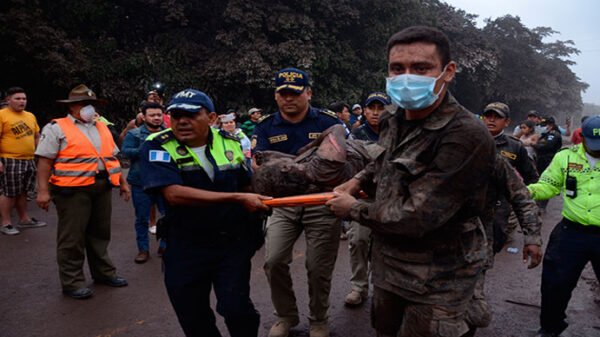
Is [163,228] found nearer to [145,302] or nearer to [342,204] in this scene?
[342,204]

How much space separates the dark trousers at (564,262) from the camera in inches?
138

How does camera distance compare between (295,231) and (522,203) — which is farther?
(295,231)

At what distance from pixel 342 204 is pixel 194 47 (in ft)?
49.5

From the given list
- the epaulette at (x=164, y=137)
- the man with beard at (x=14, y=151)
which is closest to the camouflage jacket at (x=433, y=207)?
the epaulette at (x=164, y=137)

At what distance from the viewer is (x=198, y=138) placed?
284 cm

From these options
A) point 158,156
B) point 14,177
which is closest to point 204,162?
point 158,156

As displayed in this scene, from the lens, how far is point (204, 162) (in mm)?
2824

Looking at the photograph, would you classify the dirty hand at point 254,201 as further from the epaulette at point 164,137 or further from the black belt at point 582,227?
the black belt at point 582,227

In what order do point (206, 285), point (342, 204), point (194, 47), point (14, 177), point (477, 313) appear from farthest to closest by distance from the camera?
point (194, 47) < point (14, 177) < point (477, 313) < point (206, 285) < point (342, 204)

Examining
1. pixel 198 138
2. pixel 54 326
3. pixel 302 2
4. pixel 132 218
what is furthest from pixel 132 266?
pixel 302 2

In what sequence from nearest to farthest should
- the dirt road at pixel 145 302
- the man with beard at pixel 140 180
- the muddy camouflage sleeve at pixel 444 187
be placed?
the muddy camouflage sleeve at pixel 444 187 → the dirt road at pixel 145 302 → the man with beard at pixel 140 180

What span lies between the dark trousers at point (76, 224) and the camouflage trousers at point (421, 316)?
3340 millimetres

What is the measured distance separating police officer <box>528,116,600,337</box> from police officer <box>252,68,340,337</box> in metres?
1.70

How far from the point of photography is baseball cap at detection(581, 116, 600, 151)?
3.42 m
